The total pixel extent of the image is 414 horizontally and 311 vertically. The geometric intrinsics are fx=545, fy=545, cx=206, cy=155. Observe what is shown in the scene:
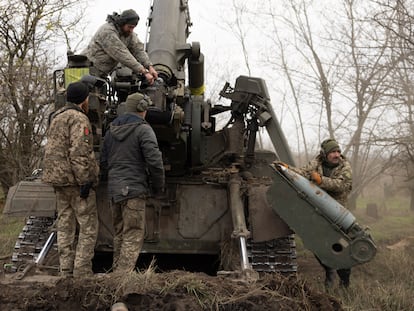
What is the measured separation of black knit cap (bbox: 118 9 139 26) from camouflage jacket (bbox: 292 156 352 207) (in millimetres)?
2160

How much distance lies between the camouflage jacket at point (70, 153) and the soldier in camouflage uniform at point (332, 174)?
7.03 feet

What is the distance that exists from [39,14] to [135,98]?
883 centimetres

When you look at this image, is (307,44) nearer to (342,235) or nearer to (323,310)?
(342,235)

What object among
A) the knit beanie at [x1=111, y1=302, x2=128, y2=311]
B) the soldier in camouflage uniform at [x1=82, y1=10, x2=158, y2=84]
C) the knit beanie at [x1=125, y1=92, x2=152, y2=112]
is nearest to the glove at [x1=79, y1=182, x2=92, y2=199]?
the knit beanie at [x1=125, y1=92, x2=152, y2=112]

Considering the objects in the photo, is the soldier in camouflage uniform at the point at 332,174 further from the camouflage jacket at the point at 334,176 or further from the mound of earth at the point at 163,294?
the mound of earth at the point at 163,294

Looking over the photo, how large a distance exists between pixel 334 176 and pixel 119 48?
2.56m

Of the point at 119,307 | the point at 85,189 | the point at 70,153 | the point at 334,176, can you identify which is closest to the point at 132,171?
the point at 85,189

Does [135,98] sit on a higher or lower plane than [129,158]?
higher

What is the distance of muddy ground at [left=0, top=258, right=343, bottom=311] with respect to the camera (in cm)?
317

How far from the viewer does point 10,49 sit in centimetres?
1206

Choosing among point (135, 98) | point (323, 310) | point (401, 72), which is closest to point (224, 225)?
point (135, 98)

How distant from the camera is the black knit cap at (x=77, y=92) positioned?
4527 mm

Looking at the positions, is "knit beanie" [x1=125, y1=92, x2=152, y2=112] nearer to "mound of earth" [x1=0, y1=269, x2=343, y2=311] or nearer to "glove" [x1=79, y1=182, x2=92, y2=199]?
"glove" [x1=79, y1=182, x2=92, y2=199]

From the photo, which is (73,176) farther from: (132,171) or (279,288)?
(279,288)
